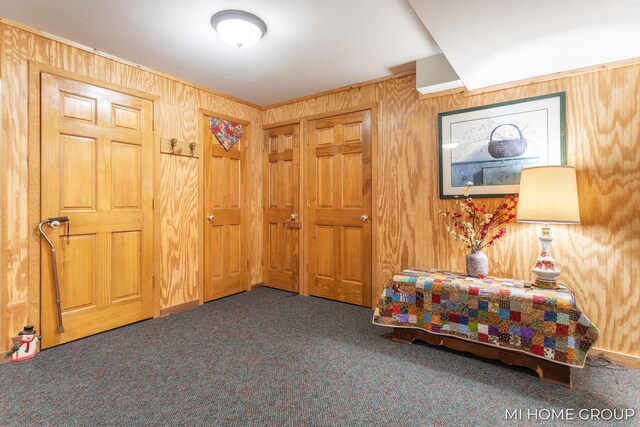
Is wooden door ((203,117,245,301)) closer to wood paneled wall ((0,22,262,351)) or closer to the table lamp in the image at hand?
wood paneled wall ((0,22,262,351))

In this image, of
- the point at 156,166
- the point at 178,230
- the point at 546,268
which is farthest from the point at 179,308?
the point at 546,268

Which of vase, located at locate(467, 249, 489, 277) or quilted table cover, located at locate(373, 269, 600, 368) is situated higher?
vase, located at locate(467, 249, 489, 277)

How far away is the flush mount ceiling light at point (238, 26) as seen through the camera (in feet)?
7.03

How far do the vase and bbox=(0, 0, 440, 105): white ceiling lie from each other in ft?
5.66

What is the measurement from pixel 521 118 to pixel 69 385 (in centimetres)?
369

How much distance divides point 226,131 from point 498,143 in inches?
114

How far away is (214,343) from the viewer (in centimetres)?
252

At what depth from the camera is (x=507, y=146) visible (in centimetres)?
259

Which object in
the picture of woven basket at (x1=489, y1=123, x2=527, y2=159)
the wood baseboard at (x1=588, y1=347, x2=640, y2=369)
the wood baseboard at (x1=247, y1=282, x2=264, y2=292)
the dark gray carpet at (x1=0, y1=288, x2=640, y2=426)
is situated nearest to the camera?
the dark gray carpet at (x1=0, y1=288, x2=640, y2=426)

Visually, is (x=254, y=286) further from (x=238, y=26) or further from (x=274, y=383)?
(x=238, y=26)

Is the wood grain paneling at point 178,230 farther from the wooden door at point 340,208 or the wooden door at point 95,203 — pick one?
the wooden door at point 340,208

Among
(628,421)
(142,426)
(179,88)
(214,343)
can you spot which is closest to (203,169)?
(179,88)

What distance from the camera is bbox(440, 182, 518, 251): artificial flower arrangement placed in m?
2.54

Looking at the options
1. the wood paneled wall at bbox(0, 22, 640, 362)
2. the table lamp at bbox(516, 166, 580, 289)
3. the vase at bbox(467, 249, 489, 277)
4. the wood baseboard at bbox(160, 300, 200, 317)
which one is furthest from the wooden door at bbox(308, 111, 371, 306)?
the table lamp at bbox(516, 166, 580, 289)
